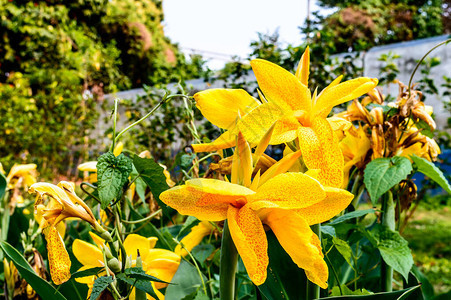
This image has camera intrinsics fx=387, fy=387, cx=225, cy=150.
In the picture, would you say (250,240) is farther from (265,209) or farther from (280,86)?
(280,86)

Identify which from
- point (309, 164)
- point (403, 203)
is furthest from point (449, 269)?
Answer: point (309, 164)

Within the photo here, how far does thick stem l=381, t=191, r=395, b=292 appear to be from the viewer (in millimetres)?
805

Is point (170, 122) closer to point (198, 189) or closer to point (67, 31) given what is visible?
point (198, 189)

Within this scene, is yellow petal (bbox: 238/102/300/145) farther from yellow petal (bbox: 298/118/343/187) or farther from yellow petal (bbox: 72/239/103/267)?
yellow petal (bbox: 72/239/103/267)

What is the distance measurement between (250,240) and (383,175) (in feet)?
1.44

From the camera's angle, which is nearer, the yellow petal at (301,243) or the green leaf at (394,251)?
the yellow petal at (301,243)

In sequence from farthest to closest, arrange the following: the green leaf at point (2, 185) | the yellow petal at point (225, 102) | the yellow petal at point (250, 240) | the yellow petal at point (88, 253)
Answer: the green leaf at point (2, 185) → the yellow petal at point (88, 253) → the yellow petal at point (225, 102) → the yellow petal at point (250, 240)

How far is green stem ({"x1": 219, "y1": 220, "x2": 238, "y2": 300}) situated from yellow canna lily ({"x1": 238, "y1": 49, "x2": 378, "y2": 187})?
12cm

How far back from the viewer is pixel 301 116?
52 centimetres

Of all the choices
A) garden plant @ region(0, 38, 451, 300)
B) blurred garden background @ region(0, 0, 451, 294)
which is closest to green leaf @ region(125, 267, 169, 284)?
garden plant @ region(0, 38, 451, 300)

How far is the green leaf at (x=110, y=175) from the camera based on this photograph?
469 mm

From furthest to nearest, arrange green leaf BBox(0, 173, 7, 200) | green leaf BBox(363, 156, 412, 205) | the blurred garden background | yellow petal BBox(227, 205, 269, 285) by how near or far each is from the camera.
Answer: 1. the blurred garden background
2. green leaf BBox(0, 173, 7, 200)
3. green leaf BBox(363, 156, 412, 205)
4. yellow petal BBox(227, 205, 269, 285)

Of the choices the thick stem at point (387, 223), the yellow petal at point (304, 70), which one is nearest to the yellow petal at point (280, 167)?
the yellow petal at point (304, 70)

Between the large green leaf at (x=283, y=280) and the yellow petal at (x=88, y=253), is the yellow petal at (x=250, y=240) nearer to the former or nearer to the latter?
the large green leaf at (x=283, y=280)
